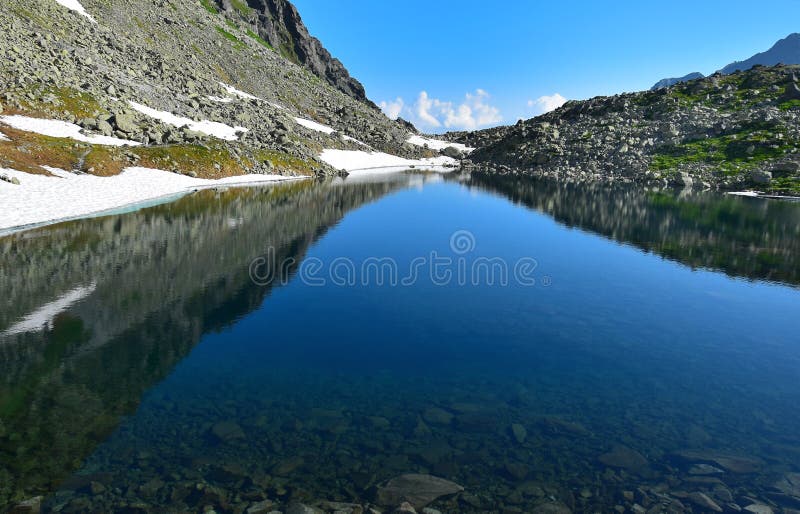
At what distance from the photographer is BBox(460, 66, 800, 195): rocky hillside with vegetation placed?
350ft

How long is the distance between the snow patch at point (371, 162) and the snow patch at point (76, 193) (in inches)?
2411

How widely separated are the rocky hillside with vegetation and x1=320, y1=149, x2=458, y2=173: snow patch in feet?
63.2

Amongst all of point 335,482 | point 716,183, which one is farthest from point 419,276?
point 716,183

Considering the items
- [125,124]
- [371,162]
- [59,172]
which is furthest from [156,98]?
[371,162]

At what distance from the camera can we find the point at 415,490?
418 inches

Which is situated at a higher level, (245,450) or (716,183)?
(716,183)

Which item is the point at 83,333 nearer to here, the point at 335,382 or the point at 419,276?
the point at 335,382

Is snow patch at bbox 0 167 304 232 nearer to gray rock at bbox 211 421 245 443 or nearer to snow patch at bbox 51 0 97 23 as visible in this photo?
gray rock at bbox 211 421 245 443

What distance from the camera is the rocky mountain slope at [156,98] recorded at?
227 feet

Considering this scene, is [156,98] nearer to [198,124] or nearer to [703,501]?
[198,124]

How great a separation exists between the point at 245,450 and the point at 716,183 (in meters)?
121

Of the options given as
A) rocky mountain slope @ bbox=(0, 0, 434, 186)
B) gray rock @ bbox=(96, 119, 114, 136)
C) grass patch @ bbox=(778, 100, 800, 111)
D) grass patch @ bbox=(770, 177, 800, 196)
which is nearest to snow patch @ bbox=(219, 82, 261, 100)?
rocky mountain slope @ bbox=(0, 0, 434, 186)

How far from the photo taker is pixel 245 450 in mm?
11867

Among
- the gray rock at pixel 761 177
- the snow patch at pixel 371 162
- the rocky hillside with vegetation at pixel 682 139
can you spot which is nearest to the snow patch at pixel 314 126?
the snow patch at pixel 371 162
